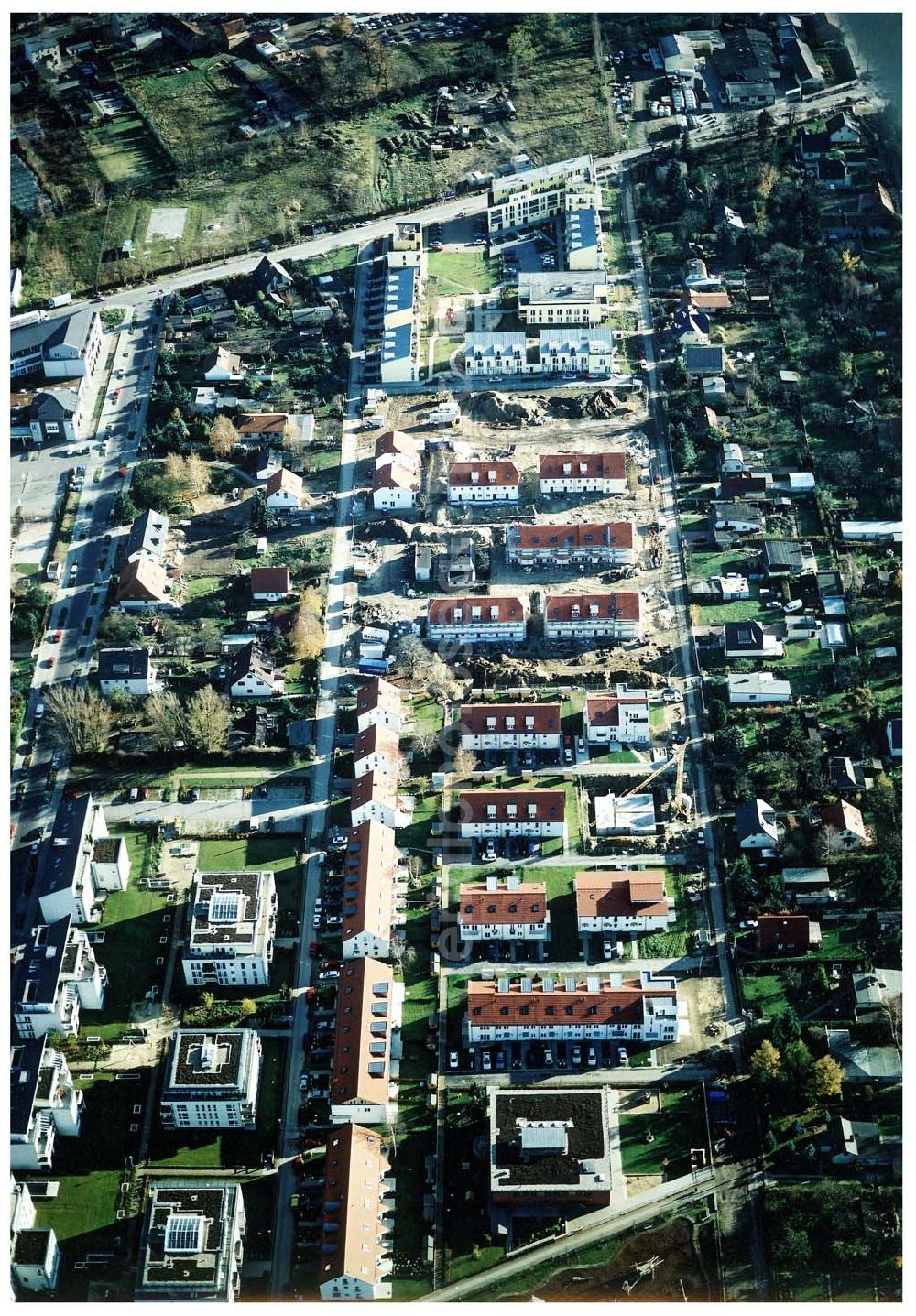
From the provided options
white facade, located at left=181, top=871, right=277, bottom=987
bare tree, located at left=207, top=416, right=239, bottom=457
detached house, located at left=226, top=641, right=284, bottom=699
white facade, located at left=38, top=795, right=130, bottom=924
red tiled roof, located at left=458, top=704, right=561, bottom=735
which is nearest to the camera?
white facade, located at left=181, top=871, right=277, bottom=987

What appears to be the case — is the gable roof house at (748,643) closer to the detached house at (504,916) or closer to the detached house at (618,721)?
the detached house at (618,721)

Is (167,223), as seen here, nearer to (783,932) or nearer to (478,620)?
(478,620)

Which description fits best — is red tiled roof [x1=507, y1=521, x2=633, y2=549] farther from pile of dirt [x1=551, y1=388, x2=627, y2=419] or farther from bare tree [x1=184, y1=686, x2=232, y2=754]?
bare tree [x1=184, y1=686, x2=232, y2=754]

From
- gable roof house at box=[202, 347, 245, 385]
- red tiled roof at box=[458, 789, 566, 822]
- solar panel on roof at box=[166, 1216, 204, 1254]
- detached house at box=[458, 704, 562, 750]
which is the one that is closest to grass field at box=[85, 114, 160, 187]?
gable roof house at box=[202, 347, 245, 385]

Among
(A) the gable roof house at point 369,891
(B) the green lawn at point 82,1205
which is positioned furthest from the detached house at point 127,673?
(B) the green lawn at point 82,1205

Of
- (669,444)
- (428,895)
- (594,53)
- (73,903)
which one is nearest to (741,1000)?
(428,895)

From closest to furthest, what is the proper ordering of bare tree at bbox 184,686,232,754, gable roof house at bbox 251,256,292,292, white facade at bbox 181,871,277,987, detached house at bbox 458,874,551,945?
white facade at bbox 181,871,277,987 → detached house at bbox 458,874,551,945 → bare tree at bbox 184,686,232,754 → gable roof house at bbox 251,256,292,292

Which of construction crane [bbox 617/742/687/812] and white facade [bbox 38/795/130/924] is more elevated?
construction crane [bbox 617/742/687/812]
